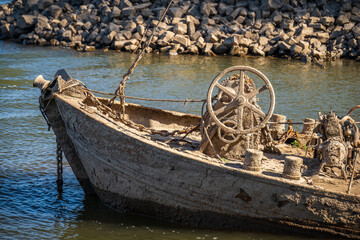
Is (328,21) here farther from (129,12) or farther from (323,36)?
(129,12)

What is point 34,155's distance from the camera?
38.3 feet

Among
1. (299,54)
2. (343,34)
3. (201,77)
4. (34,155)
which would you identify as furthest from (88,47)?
(34,155)

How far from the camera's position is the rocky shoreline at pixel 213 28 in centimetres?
2552

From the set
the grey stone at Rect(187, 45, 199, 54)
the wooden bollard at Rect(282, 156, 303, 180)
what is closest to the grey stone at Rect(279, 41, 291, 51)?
the grey stone at Rect(187, 45, 199, 54)

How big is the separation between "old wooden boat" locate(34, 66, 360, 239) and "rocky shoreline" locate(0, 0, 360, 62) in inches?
681

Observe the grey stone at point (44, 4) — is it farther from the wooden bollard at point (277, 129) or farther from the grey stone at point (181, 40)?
the wooden bollard at point (277, 129)

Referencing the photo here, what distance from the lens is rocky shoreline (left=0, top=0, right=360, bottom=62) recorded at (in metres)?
25.5

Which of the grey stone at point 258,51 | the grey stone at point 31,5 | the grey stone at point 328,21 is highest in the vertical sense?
the grey stone at point 328,21

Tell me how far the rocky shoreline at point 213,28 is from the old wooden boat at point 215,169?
56.8 ft

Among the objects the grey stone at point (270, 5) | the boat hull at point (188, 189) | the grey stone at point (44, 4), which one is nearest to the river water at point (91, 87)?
the boat hull at point (188, 189)

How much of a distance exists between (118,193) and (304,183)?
301 centimetres

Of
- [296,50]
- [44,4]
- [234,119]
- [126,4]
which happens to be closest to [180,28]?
[126,4]

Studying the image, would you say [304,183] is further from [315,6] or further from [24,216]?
[315,6]

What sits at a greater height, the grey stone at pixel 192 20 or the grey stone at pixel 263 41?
the grey stone at pixel 192 20
